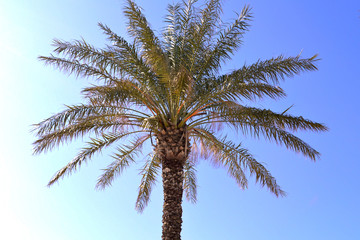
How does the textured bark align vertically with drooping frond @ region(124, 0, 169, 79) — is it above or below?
below

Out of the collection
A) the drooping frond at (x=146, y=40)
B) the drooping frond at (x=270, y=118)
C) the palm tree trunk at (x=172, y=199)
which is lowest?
the palm tree trunk at (x=172, y=199)

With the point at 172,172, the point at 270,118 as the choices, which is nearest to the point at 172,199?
the point at 172,172

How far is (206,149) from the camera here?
1402cm

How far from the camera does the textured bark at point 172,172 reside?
1193 centimetres

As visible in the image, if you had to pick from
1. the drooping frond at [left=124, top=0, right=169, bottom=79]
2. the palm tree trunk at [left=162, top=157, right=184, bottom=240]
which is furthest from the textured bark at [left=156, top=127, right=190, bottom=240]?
the drooping frond at [left=124, top=0, right=169, bottom=79]

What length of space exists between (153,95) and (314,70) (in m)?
4.77

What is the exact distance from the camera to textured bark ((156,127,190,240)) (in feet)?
39.1

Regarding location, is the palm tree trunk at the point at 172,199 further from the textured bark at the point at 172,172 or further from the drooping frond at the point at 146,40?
the drooping frond at the point at 146,40

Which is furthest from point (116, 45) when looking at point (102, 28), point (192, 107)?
point (192, 107)

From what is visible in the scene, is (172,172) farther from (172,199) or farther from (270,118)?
(270,118)

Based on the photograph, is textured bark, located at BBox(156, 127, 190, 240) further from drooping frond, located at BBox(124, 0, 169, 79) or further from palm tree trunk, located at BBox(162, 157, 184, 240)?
drooping frond, located at BBox(124, 0, 169, 79)

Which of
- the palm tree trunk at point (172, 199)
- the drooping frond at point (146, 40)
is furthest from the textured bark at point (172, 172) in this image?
the drooping frond at point (146, 40)

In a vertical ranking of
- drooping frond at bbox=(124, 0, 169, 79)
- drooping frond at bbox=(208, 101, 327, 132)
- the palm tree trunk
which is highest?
drooping frond at bbox=(124, 0, 169, 79)

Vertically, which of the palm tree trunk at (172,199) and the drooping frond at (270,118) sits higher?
the drooping frond at (270,118)
